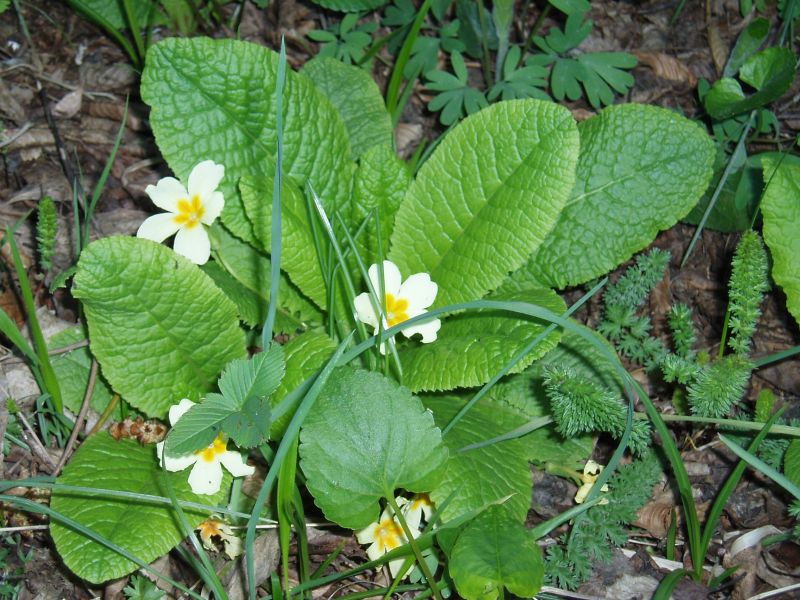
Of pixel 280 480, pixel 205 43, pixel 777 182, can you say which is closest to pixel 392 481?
pixel 280 480

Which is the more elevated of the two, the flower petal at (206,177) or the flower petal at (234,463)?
the flower petal at (206,177)

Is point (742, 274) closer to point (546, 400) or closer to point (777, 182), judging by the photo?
point (777, 182)

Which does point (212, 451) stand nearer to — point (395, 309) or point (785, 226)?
point (395, 309)

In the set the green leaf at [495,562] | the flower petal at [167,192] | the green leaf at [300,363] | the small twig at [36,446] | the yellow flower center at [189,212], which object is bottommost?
the small twig at [36,446]

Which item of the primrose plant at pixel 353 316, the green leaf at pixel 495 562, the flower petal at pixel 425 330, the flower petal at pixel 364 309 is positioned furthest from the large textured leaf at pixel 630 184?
the green leaf at pixel 495 562

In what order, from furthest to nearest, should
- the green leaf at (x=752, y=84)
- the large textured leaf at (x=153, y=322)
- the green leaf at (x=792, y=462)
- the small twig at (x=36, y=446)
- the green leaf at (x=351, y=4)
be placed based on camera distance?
the green leaf at (x=351, y=4)
the green leaf at (x=752, y=84)
the small twig at (x=36, y=446)
the green leaf at (x=792, y=462)
the large textured leaf at (x=153, y=322)

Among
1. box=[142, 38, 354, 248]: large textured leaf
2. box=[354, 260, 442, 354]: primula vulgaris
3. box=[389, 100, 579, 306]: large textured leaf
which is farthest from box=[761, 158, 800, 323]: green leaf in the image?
box=[142, 38, 354, 248]: large textured leaf

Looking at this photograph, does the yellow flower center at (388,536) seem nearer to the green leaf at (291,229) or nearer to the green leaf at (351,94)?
the green leaf at (291,229)
